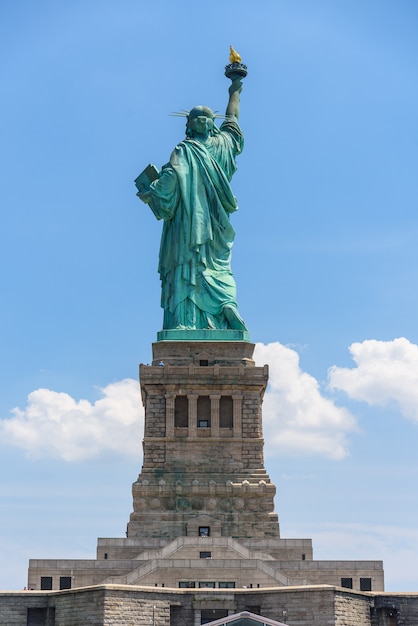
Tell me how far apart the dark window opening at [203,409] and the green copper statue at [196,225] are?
13.7 feet

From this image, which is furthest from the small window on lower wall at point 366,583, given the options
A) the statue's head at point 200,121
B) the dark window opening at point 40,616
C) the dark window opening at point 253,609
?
the statue's head at point 200,121

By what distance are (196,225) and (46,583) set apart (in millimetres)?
21702

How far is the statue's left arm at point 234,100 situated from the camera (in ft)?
280

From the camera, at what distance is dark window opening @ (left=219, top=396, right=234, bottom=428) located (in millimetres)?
77000

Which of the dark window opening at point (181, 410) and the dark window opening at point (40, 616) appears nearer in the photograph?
the dark window opening at point (40, 616)

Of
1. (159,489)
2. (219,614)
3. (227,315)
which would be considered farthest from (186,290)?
(219,614)

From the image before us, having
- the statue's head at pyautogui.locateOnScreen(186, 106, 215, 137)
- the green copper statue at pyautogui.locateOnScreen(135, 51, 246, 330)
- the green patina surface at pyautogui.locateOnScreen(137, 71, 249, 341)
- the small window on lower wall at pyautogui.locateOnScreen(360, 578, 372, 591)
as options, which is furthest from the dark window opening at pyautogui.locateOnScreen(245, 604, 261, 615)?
the statue's head at pyautogui.locateOnScreen(186, 106, 215, 137)

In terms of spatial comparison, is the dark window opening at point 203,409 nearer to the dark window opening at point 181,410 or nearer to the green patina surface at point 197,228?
the dark window opening at point 181,410

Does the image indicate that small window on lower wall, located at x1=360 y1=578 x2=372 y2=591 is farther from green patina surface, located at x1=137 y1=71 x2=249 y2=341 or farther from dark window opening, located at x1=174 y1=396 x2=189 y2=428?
green patina surface, located at x1=137 y1=71 x2=249 y2=341

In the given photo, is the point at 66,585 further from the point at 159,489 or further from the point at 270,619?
the point at 270,619

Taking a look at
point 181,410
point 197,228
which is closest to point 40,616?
point 181,410

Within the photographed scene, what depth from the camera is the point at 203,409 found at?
7706 cm

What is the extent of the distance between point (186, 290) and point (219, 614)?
2389 centimetres

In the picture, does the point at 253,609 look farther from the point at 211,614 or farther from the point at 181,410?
the point at 181,410
